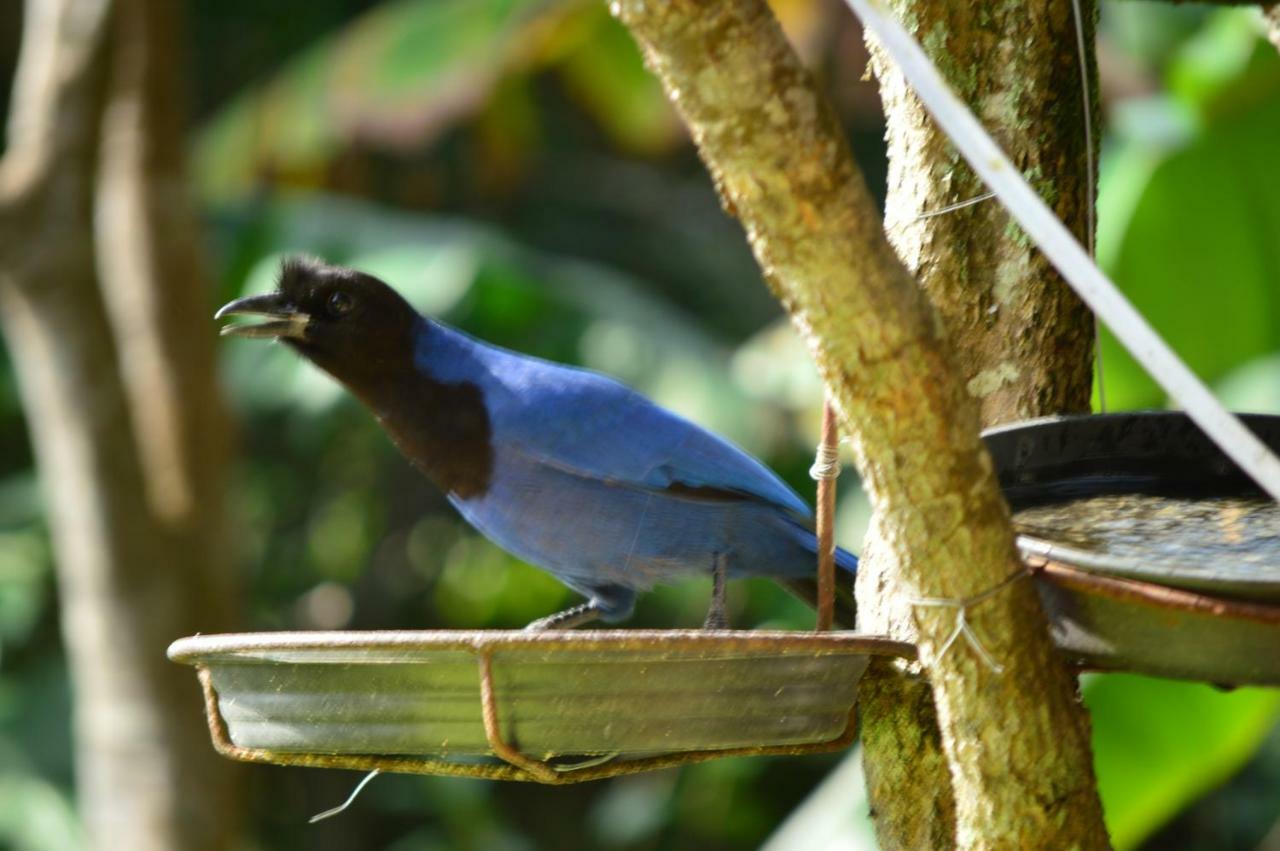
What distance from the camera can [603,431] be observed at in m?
2.85

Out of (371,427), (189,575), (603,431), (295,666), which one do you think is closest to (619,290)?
(371,427)

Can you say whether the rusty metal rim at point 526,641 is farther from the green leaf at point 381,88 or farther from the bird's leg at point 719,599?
the green leaf at point 381,88

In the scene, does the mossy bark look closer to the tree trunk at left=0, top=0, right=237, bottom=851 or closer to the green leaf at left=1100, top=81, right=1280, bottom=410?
the green leaf at left=1100, top=81, right=1280, bottom=410

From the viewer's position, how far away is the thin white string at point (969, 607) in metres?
1.74

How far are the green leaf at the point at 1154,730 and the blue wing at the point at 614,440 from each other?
1.94 m

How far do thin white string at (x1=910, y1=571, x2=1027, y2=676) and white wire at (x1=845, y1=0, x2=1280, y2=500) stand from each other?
11.8 inches

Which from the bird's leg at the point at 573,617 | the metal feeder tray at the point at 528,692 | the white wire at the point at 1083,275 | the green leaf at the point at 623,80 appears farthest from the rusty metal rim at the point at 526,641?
the green leaf at the point at 623,80

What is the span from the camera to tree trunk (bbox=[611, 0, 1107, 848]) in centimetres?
159

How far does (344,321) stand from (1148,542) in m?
1.54

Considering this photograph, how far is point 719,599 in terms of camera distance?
275 cm

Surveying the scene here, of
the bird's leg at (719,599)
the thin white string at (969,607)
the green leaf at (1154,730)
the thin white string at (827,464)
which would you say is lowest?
the green leaf at (1154,730)

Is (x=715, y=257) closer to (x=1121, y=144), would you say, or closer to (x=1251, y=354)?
(x=1121, y=144)

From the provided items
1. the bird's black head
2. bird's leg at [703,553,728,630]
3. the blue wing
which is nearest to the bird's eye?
the bird's black head

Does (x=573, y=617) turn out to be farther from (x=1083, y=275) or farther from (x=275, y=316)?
(x=1083, y=275)
